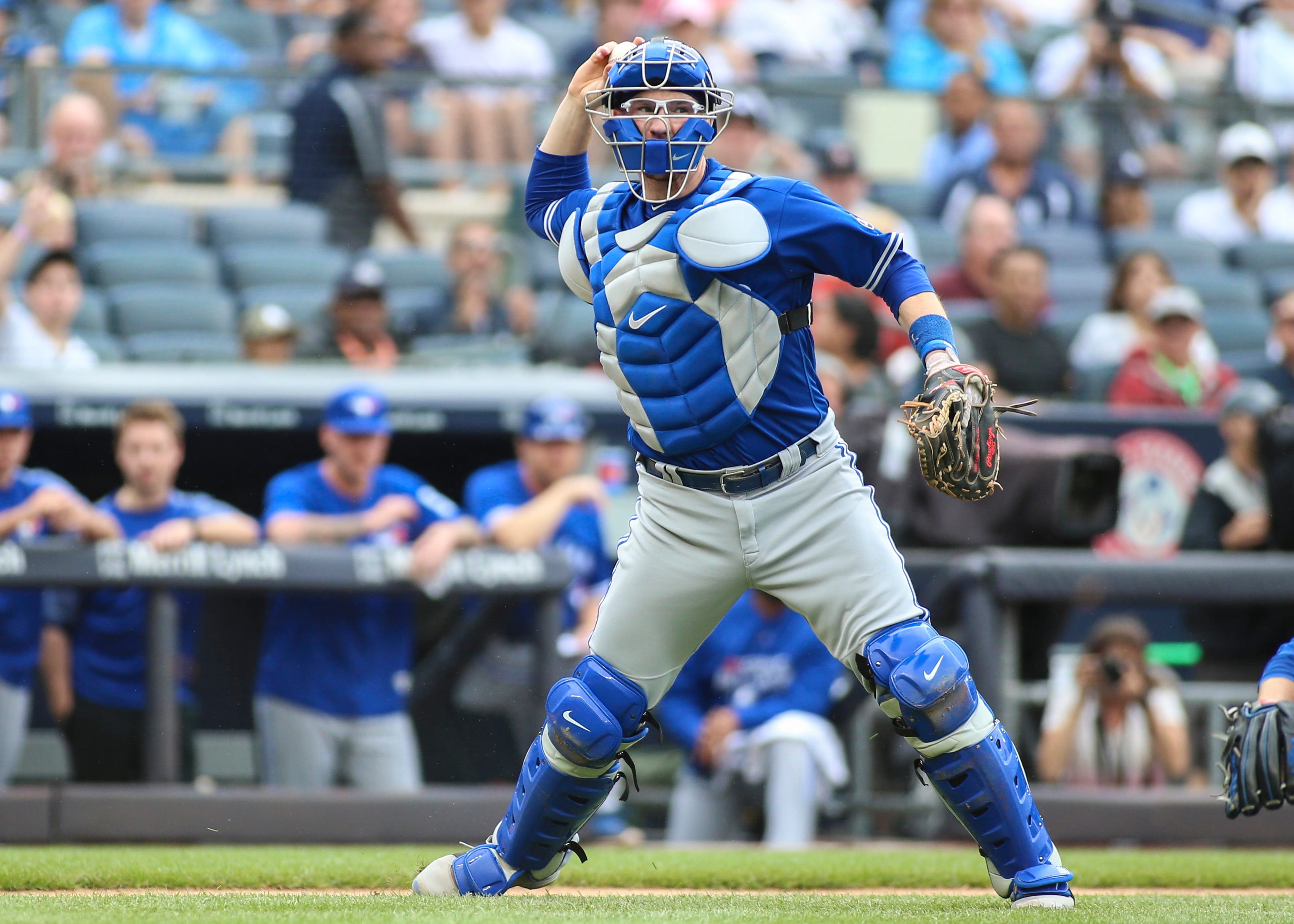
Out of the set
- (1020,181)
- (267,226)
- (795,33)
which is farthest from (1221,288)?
(267,226)

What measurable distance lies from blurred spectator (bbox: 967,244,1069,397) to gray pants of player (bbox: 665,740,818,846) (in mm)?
2072

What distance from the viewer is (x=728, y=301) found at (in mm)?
3436

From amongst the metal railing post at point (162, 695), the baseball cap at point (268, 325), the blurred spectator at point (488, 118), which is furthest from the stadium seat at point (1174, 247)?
the metal railing post at point (162, 695)

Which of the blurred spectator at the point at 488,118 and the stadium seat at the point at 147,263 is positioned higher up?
the blurred spectator at the point at 488,118

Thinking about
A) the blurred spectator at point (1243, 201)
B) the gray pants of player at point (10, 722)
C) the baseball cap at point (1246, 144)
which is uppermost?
the baseball cap at point (1246, 144)

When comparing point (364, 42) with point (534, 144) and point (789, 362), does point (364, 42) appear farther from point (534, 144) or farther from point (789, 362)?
point (789, 362)

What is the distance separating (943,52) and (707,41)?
1797 mm

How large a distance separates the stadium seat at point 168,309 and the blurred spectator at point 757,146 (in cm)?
225

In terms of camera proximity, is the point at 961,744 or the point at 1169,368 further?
the point at 1169,368

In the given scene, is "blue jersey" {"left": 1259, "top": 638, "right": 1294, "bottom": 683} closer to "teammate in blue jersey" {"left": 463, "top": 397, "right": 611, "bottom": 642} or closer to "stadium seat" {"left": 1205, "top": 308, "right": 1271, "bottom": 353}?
"teammate in blue jersey" {"left": 463, "top": 397, "right": 611, "bottom": 642}

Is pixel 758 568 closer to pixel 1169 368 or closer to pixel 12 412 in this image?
pixel 12 412

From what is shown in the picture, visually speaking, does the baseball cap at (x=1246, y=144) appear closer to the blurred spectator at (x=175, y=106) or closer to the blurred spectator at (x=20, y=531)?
the blurred spectator at (x=175, y=106)

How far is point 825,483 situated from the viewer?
3512 millimetres

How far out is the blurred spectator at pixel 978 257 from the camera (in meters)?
7.75
